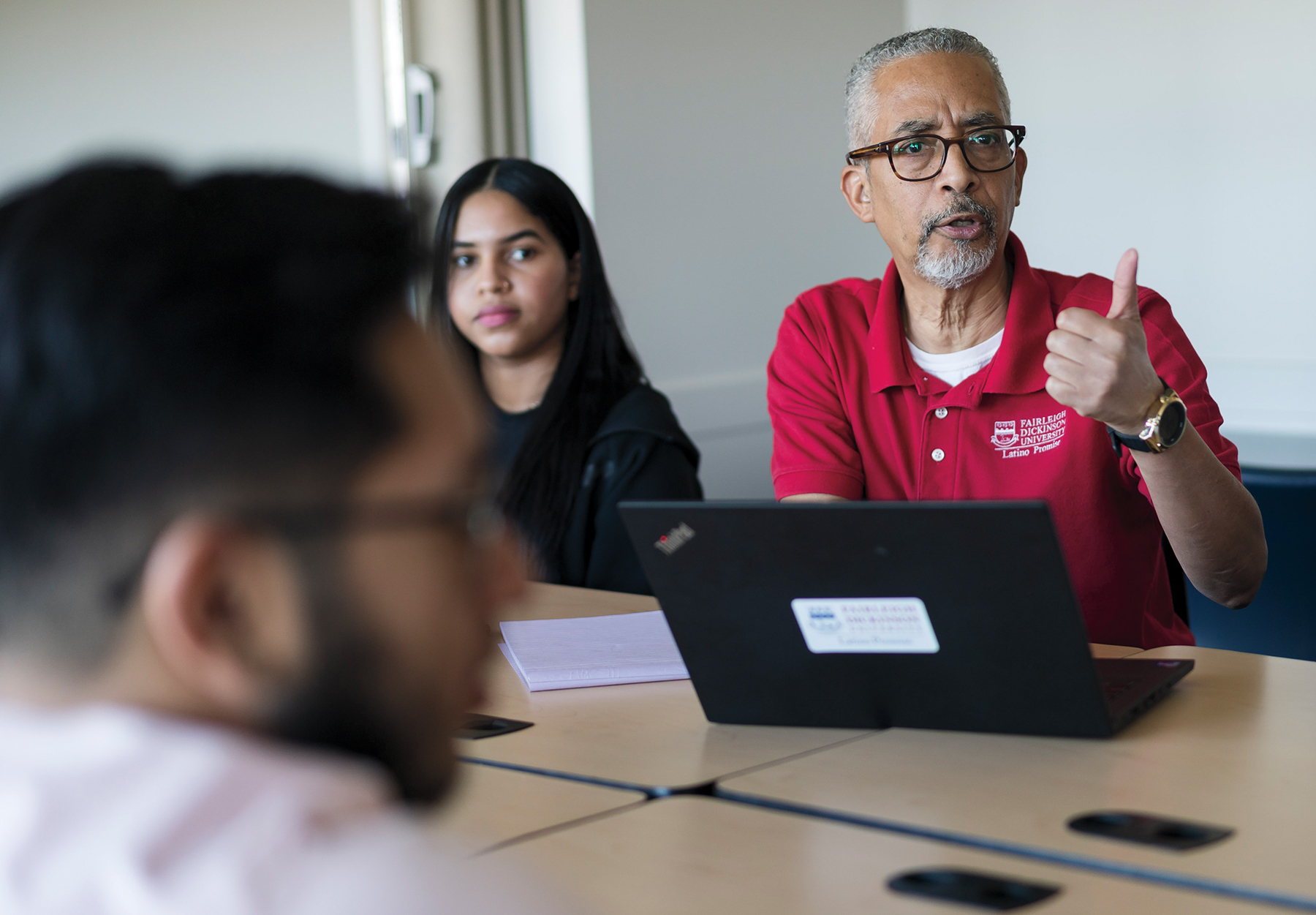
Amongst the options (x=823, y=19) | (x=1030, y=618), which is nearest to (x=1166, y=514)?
(x=1030, y=618)

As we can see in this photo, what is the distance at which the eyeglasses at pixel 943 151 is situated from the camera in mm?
1877

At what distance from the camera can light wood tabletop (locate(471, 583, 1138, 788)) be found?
44.3 inches

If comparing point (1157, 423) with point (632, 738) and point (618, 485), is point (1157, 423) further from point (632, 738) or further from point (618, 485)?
point (618, 485)

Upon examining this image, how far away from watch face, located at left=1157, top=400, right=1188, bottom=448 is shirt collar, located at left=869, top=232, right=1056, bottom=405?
31 cm

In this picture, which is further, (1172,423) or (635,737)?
(1172,423)

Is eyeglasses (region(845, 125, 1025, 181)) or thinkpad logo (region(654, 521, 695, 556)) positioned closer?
thinkpad logo (region(654, 521, 695, 556))

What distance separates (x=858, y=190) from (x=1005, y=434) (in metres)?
0.49

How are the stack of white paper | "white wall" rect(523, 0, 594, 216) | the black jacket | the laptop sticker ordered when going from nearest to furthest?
1. the laptop sticker
2. the stack of white paper
3. the black jacket
4. "white wall" rect(523, 0, 594, 216)

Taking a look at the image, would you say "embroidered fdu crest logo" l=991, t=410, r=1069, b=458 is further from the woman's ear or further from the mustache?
the woman's ear

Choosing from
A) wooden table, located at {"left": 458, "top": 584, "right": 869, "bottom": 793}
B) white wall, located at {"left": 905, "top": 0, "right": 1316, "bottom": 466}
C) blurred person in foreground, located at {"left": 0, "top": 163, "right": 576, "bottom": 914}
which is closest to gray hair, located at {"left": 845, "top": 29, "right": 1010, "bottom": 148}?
wooden table, located at {"left": 458, "top": 584, "right": 869, "bottom": 793}

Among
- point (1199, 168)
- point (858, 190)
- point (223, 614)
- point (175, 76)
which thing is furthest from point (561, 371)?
point (223, 614)

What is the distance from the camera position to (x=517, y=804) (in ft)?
3.44

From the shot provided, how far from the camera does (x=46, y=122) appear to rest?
2.93 m

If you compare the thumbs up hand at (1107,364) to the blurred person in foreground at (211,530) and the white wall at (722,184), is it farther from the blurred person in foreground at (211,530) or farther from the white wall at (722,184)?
the white wall at (722,184)
